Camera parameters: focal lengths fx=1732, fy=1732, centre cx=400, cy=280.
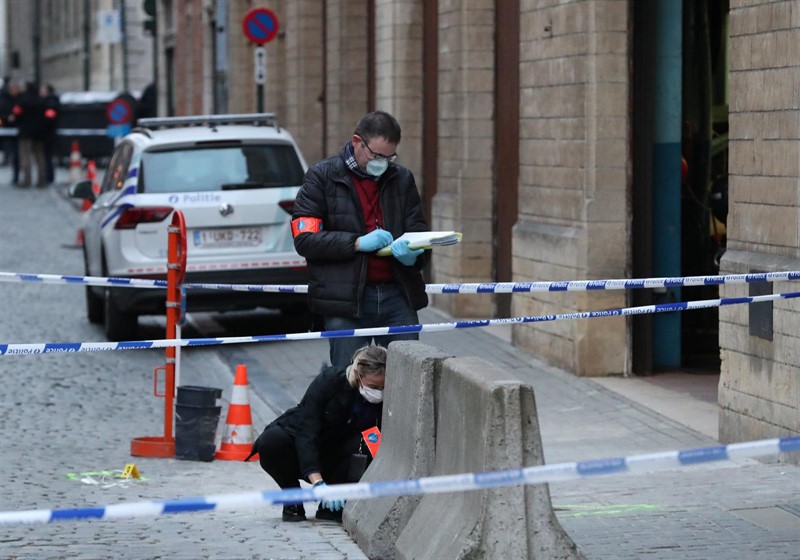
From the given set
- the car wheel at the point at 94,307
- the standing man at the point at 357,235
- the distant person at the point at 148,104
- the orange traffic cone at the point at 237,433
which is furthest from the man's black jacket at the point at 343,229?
the distant person at the point at 148,104

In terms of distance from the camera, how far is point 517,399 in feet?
18.9

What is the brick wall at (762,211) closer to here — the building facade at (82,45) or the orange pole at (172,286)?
the orange pole at (172,286)

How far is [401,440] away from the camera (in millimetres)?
6723

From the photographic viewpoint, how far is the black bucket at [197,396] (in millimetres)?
9219

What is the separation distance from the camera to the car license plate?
1338cm

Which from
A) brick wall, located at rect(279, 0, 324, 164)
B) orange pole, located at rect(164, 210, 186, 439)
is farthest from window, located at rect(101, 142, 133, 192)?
brick wall, located at rect(279, 0, 324, 164)

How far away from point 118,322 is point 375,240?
Result: 6584 millimetres

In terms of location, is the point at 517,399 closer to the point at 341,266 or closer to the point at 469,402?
the point at 469,402

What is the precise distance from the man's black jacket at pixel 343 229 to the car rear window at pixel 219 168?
567cm

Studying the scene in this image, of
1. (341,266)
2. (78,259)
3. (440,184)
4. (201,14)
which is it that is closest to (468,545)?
(341,266)

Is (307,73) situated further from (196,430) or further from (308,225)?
(308,225)

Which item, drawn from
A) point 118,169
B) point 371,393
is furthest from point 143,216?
point 371,393

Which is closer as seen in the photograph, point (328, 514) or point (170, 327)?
point (328, 514)

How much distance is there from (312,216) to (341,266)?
268 mm
